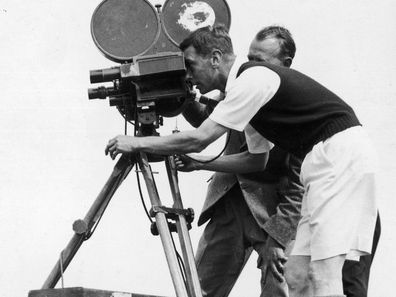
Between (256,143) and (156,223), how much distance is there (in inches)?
36.9

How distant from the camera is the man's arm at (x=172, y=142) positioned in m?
4.77

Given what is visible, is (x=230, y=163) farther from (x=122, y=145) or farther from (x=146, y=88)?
(x=122, y=145)

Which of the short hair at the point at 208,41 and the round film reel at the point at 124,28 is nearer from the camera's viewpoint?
the short hair at the point at 208,41

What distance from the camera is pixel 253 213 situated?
5.66 metres

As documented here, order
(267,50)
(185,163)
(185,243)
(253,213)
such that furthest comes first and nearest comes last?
1. (267,50)
2. (253,213)
3. (185,163)
4. (185,243)

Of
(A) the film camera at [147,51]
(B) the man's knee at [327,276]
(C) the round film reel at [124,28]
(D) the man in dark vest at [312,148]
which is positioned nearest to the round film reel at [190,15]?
(A) the film camera at [147,51]

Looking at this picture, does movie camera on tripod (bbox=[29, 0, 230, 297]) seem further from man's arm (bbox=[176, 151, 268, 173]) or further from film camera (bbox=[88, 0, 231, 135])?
man's arm (bbox=[176, 151, 268, 173])

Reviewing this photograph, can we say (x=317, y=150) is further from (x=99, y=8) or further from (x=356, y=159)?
(x=99, y=8)

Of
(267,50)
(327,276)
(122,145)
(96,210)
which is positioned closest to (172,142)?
(122,145)

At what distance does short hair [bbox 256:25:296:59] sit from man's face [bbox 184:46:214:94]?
915mm

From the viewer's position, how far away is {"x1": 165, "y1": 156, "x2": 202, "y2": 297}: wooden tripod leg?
4812 millimetres

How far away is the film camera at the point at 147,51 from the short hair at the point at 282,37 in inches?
14.2

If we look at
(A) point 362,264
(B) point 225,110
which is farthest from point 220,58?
(A) point 362,264

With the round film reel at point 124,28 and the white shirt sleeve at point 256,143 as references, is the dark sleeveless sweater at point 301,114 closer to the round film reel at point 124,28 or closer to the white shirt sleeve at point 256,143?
the white shirt sleeve at point 256,143
